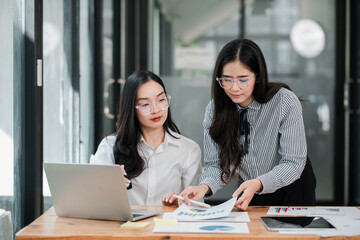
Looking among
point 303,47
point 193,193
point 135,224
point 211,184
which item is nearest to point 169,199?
point 193,193

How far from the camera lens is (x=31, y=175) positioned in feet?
8.23

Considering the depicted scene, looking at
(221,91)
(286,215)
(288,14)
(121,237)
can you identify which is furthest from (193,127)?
(121,237)

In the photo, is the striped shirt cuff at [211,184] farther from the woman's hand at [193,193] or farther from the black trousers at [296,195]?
the black trousers at [296,195]

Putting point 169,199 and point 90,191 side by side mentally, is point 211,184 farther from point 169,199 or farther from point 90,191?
point 90,191

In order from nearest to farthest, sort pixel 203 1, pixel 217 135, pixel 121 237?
pixel 121 237, pixel 217 135, pixel 203 1

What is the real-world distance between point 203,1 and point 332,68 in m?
1.31

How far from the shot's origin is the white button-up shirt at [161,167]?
2324 millimetres

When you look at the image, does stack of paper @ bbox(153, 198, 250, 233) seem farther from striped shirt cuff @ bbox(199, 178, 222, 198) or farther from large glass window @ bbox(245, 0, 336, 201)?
large glass window @ bbox(245, 0, 336, 201)

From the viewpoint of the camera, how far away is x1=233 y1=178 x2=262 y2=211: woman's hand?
75.3 inches

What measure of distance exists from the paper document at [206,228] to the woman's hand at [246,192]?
0.73ft

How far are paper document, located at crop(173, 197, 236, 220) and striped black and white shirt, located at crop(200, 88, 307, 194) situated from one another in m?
0.22

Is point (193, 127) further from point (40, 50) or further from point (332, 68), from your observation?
point (40, 50)

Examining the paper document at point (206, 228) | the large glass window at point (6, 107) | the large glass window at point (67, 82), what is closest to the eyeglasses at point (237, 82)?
the paper document at point (206, 228)

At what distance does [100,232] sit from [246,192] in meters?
0.61
